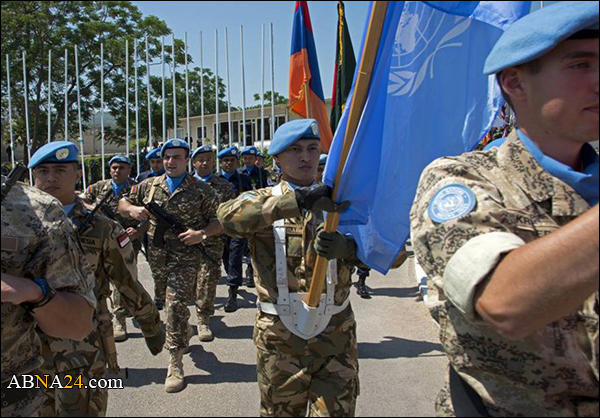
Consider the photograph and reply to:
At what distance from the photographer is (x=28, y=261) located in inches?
71.6

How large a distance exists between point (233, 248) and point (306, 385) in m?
4.84

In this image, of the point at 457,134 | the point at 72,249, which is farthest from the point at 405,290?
the point at 72,249

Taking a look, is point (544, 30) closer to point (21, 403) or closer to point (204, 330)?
point (21, 403)

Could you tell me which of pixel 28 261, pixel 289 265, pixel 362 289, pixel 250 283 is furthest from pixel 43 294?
pixel 250 283

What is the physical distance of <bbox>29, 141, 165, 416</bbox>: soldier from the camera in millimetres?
2816

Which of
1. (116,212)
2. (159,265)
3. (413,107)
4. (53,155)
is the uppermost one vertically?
(413,107)

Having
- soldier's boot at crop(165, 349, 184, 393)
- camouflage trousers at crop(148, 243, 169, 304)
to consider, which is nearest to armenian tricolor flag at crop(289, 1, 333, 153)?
camouflage trousers at crop(148, 243, 169, 304)

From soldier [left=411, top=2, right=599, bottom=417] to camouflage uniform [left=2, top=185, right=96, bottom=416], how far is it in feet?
4.21

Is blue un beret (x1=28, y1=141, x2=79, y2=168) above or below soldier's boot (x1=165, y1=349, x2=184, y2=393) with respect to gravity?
above

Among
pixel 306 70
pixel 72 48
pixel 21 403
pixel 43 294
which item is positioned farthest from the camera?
pixel 72 48

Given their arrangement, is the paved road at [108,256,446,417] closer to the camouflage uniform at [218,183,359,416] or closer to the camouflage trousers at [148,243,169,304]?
the camouflage trousers at [148,243,169,304]

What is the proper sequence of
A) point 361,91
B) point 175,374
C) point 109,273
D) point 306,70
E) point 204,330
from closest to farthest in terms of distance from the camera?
point 361,91, point 109,273, point 306,70, point 175,374, point 204,330

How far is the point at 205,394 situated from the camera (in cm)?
427

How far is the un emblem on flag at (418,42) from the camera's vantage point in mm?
2078
